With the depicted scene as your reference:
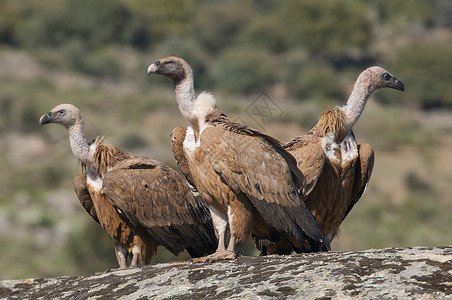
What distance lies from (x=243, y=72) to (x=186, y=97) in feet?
206

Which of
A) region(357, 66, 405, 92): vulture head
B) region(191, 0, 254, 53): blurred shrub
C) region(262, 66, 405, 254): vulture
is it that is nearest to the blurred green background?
region(191, 0, 254, 53): blurred shrub

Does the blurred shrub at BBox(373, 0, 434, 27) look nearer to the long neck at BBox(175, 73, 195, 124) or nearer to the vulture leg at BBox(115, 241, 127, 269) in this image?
the vulture leg at BBox(115, 241, 127, 269)

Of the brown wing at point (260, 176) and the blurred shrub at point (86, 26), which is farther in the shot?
the blurred shrub at point (86, 26)

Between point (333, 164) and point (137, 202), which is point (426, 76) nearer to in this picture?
point (333, 164)

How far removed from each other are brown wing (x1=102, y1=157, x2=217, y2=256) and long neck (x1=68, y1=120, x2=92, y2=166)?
1.35ft

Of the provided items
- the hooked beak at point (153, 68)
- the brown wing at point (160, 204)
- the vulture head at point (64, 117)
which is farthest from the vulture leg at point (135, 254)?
the hooked beak at point (153, 68)

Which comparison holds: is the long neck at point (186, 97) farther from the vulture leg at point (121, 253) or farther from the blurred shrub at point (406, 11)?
the blurred shrub at point (406, 11)

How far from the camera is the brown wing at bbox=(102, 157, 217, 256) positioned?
33.3 feet

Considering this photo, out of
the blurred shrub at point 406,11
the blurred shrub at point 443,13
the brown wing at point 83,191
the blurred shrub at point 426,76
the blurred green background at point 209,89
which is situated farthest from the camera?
the blurred shrub at point 443,13

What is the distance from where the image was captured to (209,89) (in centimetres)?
6462

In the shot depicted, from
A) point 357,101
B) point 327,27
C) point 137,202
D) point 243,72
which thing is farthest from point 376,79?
point 327,27

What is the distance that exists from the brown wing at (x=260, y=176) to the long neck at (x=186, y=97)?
1.99 ft

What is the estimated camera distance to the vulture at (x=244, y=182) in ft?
29.6

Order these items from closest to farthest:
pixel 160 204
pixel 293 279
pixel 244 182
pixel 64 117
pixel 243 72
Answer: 1. pixel 293 279
2. pixel 244 182
3. pixel 160 204
4. pixel 64 117
5. pixel 243 72
